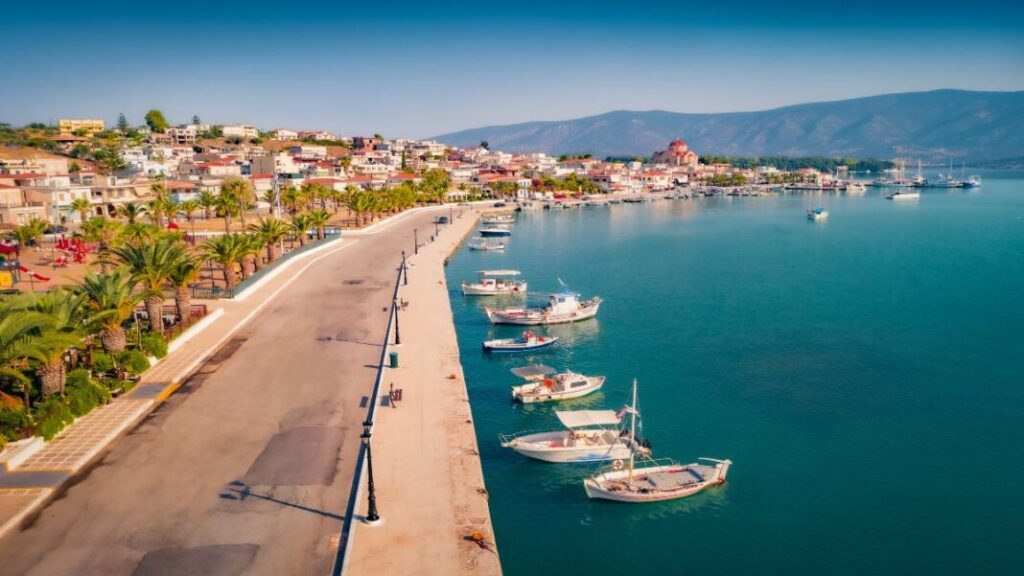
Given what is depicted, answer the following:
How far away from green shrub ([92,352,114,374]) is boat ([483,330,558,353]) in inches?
758

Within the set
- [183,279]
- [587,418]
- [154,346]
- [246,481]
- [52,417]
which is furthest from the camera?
[183,279]

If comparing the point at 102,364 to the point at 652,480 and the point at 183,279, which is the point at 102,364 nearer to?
the point at 183,279

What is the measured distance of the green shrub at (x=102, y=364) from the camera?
27375mm

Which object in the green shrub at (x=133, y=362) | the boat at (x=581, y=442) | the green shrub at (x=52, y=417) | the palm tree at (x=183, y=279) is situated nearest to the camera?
the green shrub at (x=52, y=417)

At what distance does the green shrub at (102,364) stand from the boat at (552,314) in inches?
938

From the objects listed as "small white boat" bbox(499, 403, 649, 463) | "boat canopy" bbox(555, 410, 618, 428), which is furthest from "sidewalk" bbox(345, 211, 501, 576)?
"boat canopy" bbox(555, 410, 618, 428)

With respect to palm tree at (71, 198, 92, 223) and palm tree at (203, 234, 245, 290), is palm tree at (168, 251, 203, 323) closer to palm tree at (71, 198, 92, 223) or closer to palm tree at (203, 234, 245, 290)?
palm tree at (203, 234, 245, 290)

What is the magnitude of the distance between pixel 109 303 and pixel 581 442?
21.1 meters

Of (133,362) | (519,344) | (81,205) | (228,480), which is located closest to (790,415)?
(519,344)

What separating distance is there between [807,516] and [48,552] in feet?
74.0

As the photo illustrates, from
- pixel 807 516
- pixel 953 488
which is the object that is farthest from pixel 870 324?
pixel 807 516

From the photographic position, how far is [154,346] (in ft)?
100

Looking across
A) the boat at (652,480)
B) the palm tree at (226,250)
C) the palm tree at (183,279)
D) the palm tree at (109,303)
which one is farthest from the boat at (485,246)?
the boat at (652,480)

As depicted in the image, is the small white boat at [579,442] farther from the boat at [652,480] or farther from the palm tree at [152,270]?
the palm tree at [152,270]
